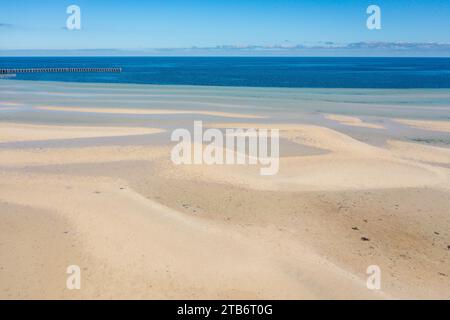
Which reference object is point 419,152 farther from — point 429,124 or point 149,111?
point 149,111

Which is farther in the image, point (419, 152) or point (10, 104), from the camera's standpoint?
point (10, 104)

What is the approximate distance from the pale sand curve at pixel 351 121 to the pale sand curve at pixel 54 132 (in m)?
13.9

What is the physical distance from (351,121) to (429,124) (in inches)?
213

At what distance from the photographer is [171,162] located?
18734 mm

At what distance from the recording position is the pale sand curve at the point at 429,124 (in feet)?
96.7

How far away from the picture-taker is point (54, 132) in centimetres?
2595

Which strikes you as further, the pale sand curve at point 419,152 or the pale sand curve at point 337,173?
the pale sand curve at point 419,152

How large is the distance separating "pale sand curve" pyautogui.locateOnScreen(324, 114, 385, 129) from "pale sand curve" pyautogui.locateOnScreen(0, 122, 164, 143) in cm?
1385

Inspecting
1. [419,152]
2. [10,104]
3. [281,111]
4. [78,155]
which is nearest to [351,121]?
[281,111]

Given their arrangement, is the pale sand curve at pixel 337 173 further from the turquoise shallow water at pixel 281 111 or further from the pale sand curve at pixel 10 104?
the pale sand curve at pixel 10 104

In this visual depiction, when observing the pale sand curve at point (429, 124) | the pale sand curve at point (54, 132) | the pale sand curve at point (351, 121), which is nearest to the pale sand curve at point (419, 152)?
the pale sand curve at point (351, 121)

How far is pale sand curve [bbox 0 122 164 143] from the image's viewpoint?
2427 cm

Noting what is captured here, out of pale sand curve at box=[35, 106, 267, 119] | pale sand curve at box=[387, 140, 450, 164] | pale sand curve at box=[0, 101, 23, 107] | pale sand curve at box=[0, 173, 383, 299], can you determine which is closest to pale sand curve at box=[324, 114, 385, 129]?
pale sand curve at box=[35, 106, 267, 119]

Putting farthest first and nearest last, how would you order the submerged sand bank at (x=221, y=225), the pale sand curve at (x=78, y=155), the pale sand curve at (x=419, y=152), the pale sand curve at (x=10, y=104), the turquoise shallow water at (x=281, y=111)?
the pale sand curve at (x=10, y=104)
the turquoise shallow water at (x=281, y=111)
the pale sand curve at (x=419, y=152)
the pale sand curve at (x=78, y=155)
the submerged sand bank at (x=221, y=225)
